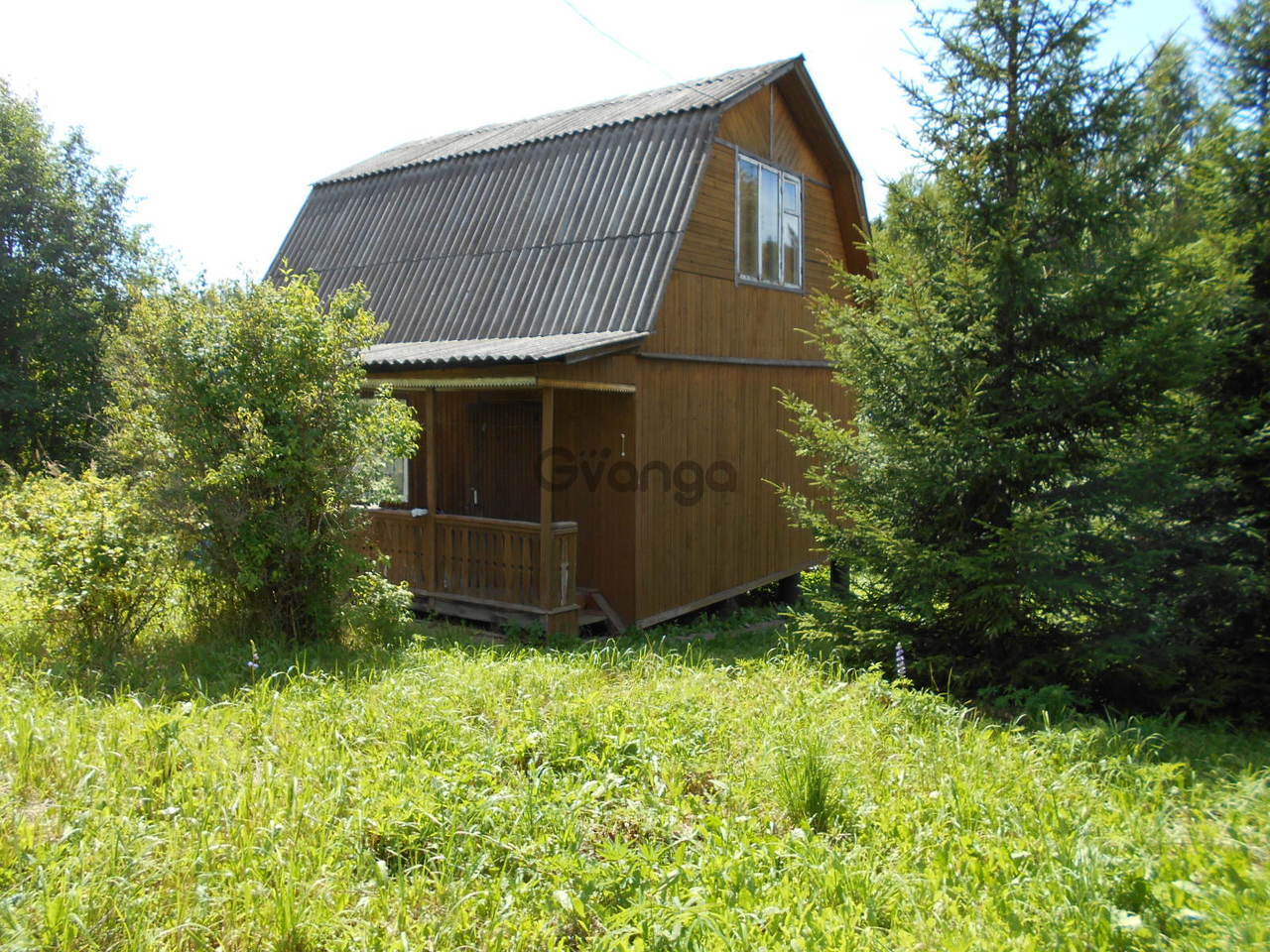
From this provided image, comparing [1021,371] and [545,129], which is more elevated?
[545,129]

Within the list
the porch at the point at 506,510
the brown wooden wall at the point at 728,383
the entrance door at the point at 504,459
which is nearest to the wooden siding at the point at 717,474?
the brown wooden wall at the point at 728,383

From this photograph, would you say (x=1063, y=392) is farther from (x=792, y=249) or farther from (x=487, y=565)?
(x=792, y=249)

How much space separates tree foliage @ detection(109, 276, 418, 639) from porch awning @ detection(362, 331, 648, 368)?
1.12 m

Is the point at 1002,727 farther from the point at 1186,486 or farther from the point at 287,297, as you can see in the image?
the point at 287,297

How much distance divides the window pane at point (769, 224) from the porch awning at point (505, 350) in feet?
12.0

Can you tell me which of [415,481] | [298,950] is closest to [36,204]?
[415,481]

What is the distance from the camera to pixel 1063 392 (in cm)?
648

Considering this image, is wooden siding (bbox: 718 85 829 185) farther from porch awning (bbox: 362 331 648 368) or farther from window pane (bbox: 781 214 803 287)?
porch awning (bbox: 362 331 648 368)

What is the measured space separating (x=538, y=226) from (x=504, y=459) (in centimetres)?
327

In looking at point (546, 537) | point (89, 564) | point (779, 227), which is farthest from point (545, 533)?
point (779, 227)

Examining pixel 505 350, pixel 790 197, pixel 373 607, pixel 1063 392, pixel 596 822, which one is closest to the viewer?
pixel 596 822

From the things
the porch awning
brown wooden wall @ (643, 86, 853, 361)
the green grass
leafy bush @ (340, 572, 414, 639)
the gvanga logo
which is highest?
brown wooden wall @ (643, 86, 853, 361)

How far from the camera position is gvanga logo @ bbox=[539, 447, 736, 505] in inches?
400

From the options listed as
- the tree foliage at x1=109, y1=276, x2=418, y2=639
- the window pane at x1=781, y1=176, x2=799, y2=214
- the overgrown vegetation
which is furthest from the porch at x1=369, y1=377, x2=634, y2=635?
the window pane at x1=781, y1=176, x2=799, y2=214
